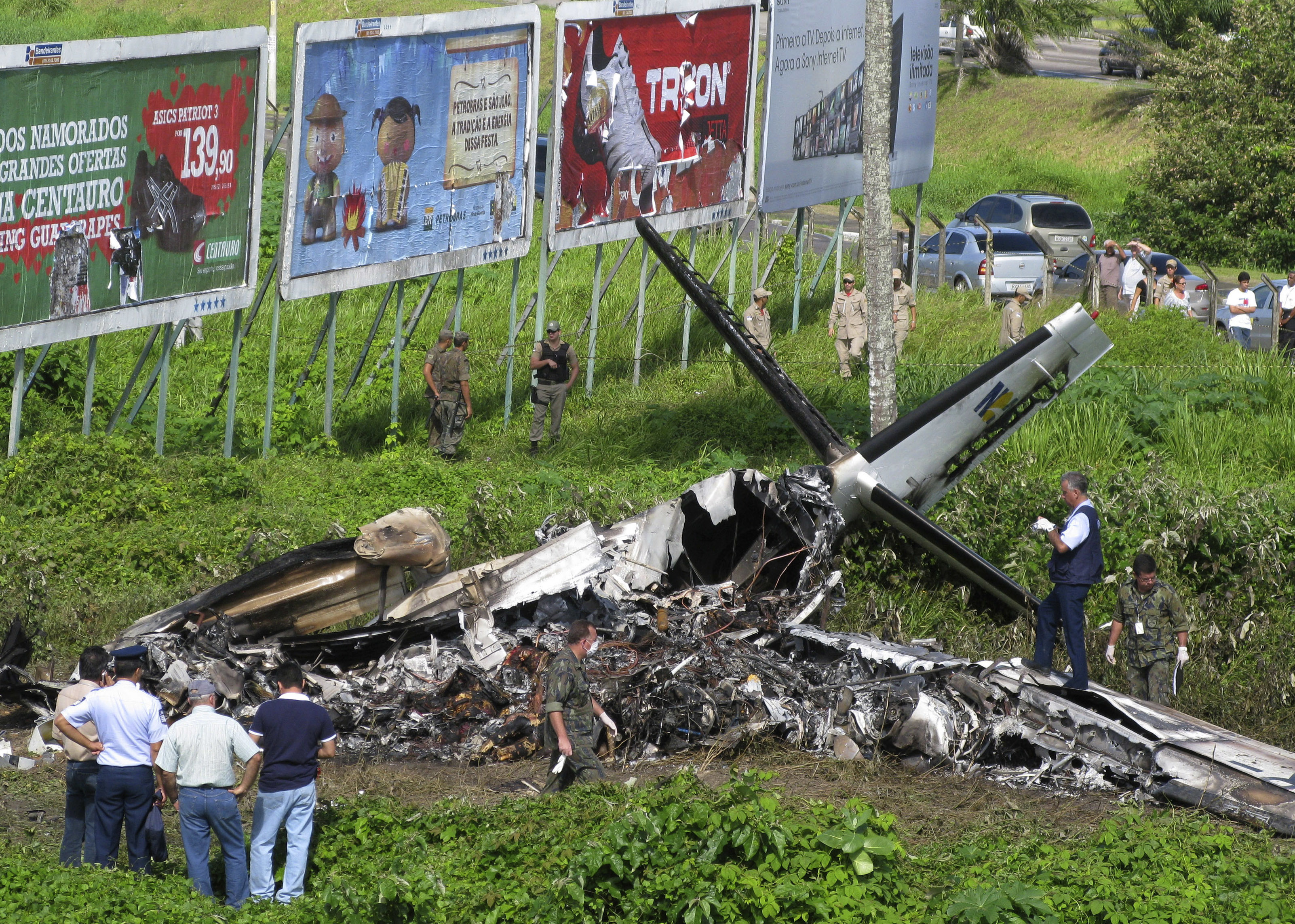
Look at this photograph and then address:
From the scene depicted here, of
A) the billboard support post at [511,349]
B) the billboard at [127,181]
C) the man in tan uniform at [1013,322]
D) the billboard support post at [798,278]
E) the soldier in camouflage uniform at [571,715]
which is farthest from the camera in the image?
the billboard support post at [798,278]

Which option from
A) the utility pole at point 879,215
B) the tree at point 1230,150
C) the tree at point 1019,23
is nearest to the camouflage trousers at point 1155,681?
the utility pole at point 879,215

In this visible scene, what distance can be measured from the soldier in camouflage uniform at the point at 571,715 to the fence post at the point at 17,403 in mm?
6964

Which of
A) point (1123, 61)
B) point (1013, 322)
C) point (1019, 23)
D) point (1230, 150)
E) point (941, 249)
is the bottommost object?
point (941, 249)

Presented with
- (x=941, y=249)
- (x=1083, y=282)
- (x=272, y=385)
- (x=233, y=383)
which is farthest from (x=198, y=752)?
(x=1083, y=282)

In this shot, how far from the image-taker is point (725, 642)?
10.7 meters

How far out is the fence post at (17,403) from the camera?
13.1 m

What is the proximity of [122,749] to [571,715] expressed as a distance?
102 inches

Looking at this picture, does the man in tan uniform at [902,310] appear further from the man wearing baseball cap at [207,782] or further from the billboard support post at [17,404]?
the man wearing baseball cap at [207,782]

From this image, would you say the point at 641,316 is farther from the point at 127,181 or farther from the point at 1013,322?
the point at 127,181

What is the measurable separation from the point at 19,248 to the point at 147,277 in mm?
1397

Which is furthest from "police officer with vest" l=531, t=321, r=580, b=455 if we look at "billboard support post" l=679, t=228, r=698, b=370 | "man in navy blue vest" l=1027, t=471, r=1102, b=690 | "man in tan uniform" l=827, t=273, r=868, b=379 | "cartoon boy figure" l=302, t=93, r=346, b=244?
"man in navy blue vest" l=1027, t=471, r=1102, b=690

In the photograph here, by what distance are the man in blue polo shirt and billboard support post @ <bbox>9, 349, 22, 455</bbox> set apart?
22.6ft

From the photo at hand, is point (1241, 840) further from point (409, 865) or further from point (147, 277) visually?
point (147, 277)

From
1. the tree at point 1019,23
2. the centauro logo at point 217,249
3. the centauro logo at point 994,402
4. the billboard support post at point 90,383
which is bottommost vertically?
the billboard support post at point 90,383
